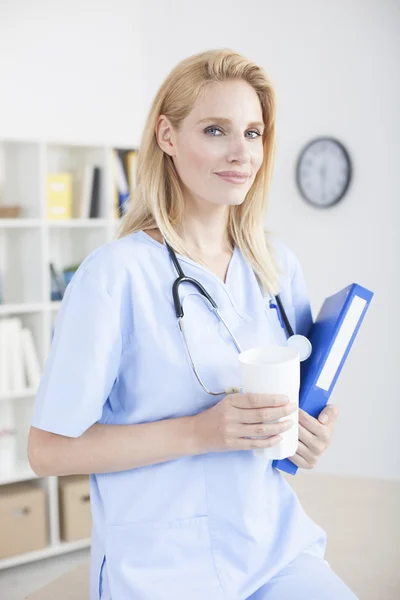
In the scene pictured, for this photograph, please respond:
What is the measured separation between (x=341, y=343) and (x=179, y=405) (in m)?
0.32

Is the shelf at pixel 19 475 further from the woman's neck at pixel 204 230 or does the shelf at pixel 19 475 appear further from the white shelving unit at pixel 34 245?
the woman's neck at pixel 204 230

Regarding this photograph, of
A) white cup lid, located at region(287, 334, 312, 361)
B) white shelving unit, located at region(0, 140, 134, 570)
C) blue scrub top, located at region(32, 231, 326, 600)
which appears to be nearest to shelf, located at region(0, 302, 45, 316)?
white shelving unit, located at region(0, 140, 134, 570)

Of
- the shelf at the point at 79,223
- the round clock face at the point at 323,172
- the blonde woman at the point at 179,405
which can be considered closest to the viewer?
the blonde woman at the point at 179,405

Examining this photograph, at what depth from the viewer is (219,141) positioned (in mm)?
1223

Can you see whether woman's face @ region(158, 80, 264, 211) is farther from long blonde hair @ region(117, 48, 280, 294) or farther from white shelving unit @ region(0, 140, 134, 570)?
white shelving unit @ region(0, 140, 134, 570)

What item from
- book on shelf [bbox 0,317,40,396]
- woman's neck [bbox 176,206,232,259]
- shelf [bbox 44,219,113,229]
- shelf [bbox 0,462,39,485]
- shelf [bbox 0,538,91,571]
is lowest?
shelf [bbox 0,538,91,571]

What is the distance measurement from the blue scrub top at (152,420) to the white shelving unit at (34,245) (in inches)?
68.9

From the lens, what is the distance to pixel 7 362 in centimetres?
289

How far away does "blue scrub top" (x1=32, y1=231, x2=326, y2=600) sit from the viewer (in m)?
1.13

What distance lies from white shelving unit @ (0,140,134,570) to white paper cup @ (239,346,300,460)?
1919mm

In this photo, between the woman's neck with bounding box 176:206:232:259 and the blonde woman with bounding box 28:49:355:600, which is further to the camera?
the woman's neck with bounding box 176:206:232:259

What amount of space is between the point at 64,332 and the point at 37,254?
1877 mm

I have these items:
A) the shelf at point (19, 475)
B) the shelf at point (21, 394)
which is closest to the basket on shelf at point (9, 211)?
the shelf at point (21, 394)

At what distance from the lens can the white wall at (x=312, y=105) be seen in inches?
128
